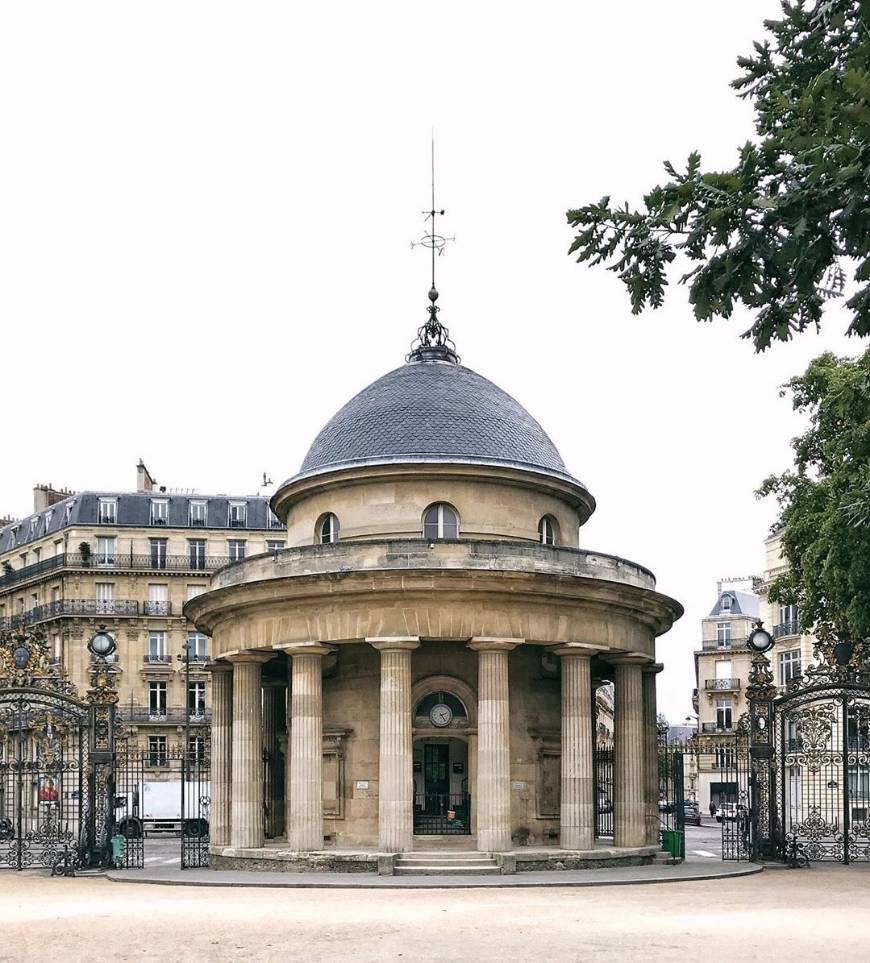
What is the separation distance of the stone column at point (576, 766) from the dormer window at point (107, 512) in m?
44.3

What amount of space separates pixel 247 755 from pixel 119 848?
4.25 metres

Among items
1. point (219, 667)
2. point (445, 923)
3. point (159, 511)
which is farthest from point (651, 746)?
point (159, 511)

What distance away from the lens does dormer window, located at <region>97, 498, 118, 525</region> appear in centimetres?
7506

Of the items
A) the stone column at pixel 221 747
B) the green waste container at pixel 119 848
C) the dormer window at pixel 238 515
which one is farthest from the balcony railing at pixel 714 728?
the green waste container at pixel 119 848

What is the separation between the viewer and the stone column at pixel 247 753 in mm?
35969

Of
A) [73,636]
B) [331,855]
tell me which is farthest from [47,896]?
[73,636]

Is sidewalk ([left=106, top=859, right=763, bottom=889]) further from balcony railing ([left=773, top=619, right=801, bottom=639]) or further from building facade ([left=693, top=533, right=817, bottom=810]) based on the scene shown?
building facade ([left=693, top=533, right=817, bottom=810])

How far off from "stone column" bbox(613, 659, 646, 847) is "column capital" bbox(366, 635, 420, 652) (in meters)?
6.31

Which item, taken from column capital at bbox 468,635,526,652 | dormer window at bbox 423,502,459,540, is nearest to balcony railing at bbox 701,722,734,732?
dormer window at bbox 423,502,459,540

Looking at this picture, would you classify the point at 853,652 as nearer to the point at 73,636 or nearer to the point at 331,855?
the point at 331,855

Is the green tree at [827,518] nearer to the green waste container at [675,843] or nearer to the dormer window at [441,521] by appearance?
the green waste container at [675,843]

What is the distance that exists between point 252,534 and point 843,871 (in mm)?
45902

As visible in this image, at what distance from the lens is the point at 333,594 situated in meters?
→ 34.3

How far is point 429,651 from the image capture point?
118ft
